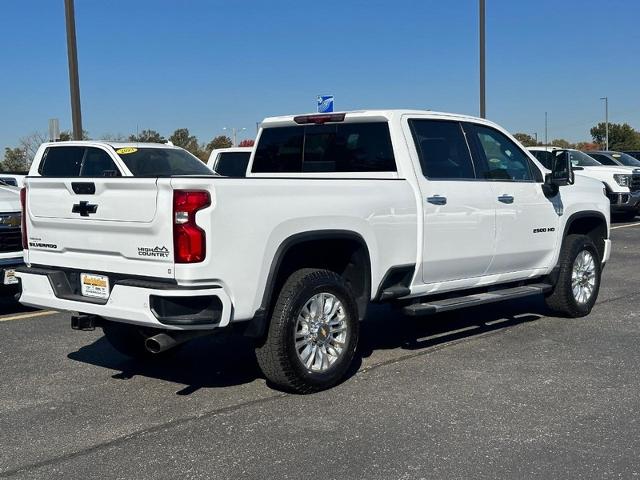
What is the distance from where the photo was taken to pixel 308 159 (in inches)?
275

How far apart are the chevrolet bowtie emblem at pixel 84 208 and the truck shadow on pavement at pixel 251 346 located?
1212mm

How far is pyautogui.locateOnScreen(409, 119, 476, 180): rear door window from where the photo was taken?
6.47 metres

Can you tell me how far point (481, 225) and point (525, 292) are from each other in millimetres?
835

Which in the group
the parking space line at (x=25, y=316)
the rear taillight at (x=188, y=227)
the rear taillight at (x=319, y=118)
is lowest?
the parking space line at (x=25, y=316)

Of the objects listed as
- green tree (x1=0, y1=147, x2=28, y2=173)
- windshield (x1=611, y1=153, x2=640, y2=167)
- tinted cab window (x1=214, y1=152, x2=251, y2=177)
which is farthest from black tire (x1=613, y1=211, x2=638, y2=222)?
green tree (x1=0, y1=147, x2=28, y2=173)

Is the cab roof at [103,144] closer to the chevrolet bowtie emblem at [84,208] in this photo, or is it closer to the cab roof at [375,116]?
the cab roof at [375,116]

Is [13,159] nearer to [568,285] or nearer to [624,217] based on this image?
[624,217]

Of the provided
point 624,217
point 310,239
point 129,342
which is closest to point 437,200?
point 310,239

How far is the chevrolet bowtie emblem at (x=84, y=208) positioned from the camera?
521 centimetres

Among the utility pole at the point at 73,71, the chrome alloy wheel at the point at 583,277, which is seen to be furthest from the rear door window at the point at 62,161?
the chrome alloy wheel at the point at 583,277

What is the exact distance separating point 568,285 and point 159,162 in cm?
661

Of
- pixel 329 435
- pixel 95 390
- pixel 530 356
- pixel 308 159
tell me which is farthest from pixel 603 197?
pixel 95 390

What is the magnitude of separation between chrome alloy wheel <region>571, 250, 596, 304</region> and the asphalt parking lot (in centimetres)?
47

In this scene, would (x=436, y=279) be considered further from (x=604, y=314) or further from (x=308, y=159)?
(x=604, y=314)
